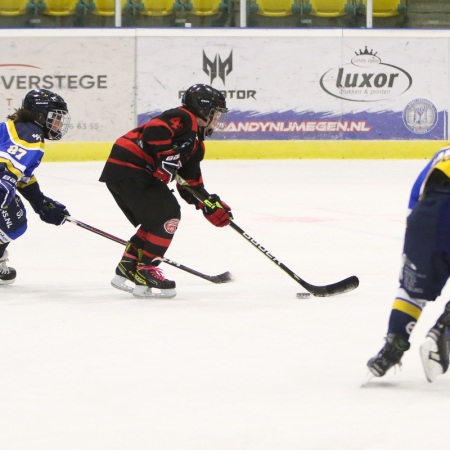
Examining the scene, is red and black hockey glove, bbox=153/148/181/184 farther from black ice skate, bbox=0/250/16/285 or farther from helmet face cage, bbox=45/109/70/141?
→ black ice skate, bbox=0/250/16/285

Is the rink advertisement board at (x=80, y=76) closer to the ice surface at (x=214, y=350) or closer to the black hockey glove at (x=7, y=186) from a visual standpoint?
the ice surface at (x=214, y=350)

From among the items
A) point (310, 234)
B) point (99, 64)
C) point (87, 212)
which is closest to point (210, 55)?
point (99, 64)

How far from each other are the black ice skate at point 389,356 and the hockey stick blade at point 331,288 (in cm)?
155

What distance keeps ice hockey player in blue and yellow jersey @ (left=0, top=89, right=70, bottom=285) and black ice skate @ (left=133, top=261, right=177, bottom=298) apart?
542 millimetres

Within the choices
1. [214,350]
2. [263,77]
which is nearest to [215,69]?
[263,77]

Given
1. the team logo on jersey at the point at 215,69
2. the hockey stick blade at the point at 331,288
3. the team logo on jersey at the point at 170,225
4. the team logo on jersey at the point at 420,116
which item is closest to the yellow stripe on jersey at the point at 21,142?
the team logo on jersey at the point at 170,225

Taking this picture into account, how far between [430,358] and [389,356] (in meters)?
0.11

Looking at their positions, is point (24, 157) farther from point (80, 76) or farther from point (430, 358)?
point (80, 76)

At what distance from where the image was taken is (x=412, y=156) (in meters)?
11.5

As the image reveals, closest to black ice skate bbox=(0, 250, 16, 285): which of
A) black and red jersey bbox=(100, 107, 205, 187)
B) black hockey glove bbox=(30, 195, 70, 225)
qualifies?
black hockey glove bbox=(30, 195, 70, 225)

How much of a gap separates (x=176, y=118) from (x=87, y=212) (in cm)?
Answer: 308

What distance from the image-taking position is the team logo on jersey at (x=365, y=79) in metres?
11.4

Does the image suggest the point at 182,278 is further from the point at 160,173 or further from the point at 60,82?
the point at 60,82

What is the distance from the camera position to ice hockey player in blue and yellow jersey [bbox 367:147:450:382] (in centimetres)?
279
